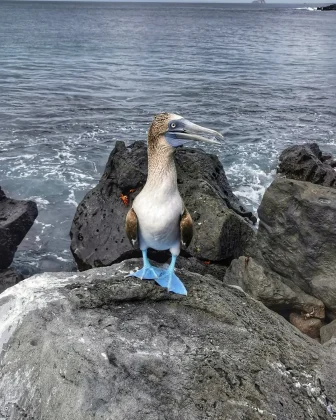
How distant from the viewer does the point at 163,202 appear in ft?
12.5

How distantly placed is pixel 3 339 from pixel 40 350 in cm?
35

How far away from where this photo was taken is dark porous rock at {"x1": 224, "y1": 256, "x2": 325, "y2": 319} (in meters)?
6.29

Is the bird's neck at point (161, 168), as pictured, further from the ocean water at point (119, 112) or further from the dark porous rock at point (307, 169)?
the dark porous rock at point (307, 169)

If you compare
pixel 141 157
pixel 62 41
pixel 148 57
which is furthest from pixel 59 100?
pixel 62 41

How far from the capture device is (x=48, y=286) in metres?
3.78

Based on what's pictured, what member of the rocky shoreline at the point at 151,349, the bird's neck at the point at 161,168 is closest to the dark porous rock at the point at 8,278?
the rocky shoreline at the point at 151,349

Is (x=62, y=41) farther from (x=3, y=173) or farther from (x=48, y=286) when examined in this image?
(x=48, y=286)

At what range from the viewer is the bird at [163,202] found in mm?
3656

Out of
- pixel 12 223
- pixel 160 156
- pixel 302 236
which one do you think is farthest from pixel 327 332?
pixel 12 223

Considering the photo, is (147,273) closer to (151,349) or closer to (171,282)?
(171,282)

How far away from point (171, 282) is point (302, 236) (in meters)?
3.42

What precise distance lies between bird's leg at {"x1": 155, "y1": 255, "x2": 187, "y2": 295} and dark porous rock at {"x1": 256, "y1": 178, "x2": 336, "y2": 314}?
327 cm

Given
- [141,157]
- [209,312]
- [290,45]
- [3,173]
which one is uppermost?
[209,312]

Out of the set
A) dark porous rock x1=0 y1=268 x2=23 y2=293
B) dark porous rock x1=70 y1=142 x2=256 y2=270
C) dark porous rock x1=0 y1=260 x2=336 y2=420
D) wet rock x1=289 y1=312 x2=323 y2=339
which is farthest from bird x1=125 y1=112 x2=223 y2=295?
dark porous rock x1=0 y1=268 x2=23 y2=293
